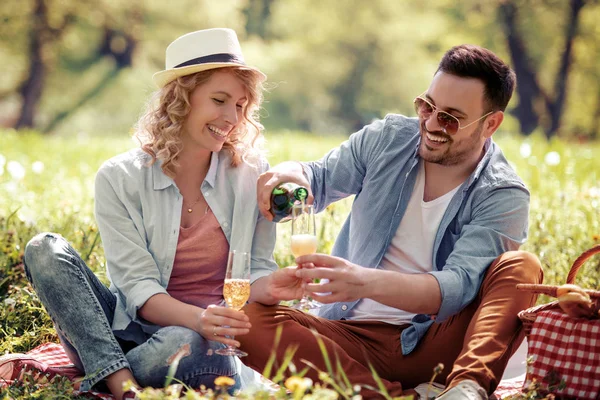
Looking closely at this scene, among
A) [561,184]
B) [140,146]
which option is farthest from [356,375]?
[561,184]

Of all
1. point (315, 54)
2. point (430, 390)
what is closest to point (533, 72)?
point (315, 54)

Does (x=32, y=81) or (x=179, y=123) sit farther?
(x=32, y=81)

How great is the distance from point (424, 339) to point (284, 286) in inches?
28.1

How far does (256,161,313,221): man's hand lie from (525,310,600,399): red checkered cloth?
114 cm

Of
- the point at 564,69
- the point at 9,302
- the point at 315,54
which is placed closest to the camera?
the point at 9,302

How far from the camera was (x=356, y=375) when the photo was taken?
3641 mm

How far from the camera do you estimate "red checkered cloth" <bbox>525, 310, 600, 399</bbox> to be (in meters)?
3.45

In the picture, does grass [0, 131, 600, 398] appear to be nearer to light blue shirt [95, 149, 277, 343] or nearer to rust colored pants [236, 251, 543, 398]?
light blue shirt [95, 149, 277, 343]

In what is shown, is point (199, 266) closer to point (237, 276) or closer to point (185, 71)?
point (237, 276)

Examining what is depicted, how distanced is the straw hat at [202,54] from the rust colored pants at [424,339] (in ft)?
3.60

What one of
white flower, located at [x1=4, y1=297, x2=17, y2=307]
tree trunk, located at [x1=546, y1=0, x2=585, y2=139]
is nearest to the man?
white flower, located at [x1=4, y1=297, x2=17, y2=307]

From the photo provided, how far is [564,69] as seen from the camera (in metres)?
28.9

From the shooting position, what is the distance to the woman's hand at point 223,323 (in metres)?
3.48

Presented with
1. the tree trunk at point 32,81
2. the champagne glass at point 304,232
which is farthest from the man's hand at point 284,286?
the tree trunk at point 32,81
